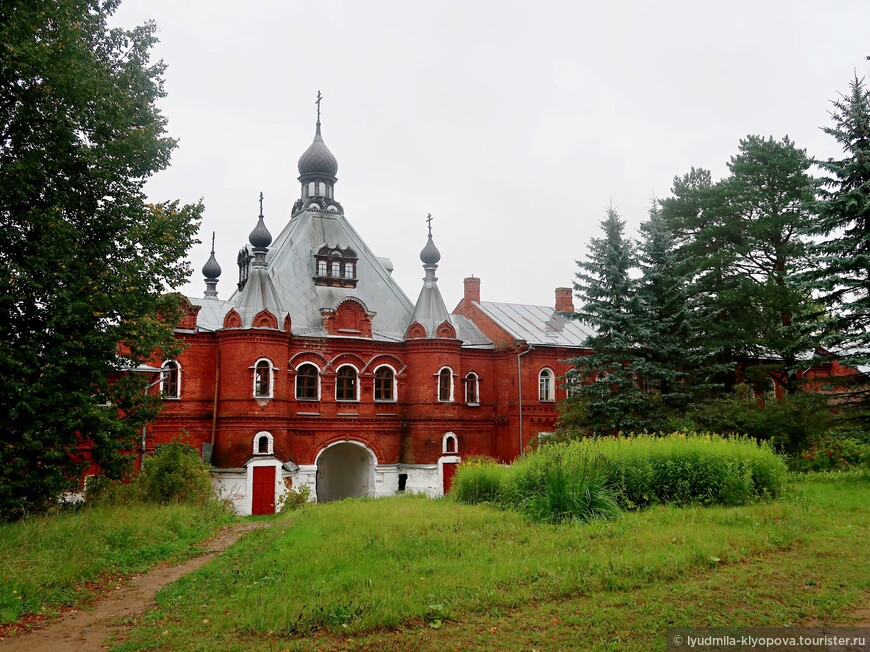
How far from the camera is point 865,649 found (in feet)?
18.6

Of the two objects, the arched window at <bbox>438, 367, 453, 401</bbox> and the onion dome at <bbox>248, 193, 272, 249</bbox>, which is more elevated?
the onion dome at <bbox>248, 193, 272, 249</bbox>

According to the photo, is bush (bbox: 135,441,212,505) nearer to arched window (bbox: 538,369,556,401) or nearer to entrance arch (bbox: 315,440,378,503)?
entrance arch (bbox: 315,440,378,503)

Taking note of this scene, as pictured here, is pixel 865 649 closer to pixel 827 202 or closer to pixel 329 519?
pixel 329 519

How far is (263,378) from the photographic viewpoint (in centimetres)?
2494

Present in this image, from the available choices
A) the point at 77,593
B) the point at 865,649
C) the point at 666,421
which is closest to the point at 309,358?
the point at 666,421

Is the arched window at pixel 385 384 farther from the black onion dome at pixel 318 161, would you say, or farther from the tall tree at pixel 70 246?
the tall tree at pixel 70 246

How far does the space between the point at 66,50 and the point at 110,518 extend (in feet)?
28.4

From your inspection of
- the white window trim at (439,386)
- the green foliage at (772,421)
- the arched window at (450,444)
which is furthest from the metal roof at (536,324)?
the green foliage at (772,421)

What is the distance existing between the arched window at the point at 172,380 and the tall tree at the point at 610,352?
13.9 metres

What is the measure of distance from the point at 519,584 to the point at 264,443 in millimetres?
18338

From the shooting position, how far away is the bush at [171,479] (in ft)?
57.1

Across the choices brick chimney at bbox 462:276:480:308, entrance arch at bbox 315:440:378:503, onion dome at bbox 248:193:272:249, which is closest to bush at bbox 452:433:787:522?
entrance arch at bbox 315:440:378:503

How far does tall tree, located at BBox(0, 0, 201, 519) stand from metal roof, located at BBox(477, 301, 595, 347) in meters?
18.3

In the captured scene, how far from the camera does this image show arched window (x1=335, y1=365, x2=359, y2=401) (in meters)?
26.9
